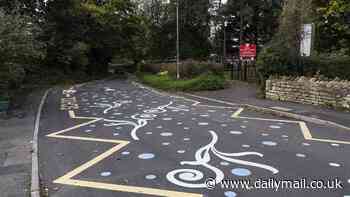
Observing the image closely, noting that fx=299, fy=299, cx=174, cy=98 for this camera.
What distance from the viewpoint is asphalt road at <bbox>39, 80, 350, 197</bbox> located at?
4723 millimetres

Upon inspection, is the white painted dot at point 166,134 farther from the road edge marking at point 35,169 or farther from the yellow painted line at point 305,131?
the yellow painted line at point 305,131

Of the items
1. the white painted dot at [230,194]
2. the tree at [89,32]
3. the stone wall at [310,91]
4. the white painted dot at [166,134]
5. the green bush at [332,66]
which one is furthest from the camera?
the tree at [89,32]

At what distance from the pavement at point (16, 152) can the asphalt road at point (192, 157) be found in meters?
0.33

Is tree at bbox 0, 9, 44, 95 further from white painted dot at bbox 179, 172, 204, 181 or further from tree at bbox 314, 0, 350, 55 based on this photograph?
tree at bbox 314, 0, 350, 55

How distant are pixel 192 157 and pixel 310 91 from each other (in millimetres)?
8229

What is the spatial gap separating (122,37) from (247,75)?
2224cm

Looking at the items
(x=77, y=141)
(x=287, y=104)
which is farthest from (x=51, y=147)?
(x=287, y=104)

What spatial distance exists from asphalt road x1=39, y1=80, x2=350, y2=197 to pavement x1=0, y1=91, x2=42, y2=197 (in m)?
0.33

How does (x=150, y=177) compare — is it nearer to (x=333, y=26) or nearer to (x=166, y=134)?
(x=166, y=134)

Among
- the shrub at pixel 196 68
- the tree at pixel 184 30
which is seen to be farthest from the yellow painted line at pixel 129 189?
the tree at pixel 184 30

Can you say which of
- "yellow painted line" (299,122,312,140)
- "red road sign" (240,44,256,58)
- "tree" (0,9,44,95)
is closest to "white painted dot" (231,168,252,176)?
"yellow painted line" (299,122,312,140)

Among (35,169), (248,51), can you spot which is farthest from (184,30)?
(35,169)

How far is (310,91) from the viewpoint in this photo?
12305 mm

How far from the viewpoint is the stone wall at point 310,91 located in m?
11.1
